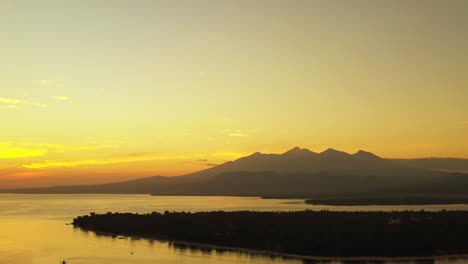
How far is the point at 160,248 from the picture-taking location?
47719 mm

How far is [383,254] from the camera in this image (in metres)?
41.1

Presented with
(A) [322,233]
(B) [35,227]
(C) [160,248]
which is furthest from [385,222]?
(B) [35,227]

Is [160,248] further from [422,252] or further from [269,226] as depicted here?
[422,252]

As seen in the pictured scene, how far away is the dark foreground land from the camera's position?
42.3 metres

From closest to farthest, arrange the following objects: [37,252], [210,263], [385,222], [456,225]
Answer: [210,263] → [37,252] → [456,225] → [385,222]

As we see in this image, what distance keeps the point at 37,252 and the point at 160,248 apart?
1023cm

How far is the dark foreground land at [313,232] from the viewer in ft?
139

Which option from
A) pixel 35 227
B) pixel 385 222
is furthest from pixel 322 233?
pixel 35 227

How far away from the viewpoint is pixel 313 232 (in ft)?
163

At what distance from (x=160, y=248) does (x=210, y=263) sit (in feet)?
33.0

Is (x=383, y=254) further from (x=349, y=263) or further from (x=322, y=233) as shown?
(x=322, y=233)

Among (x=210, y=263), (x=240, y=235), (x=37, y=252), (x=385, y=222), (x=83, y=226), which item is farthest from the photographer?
(x=83, y=226)

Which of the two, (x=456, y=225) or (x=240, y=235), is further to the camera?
(x=456, y=225)

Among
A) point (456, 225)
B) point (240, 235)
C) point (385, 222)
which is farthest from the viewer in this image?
point (385, 222)
